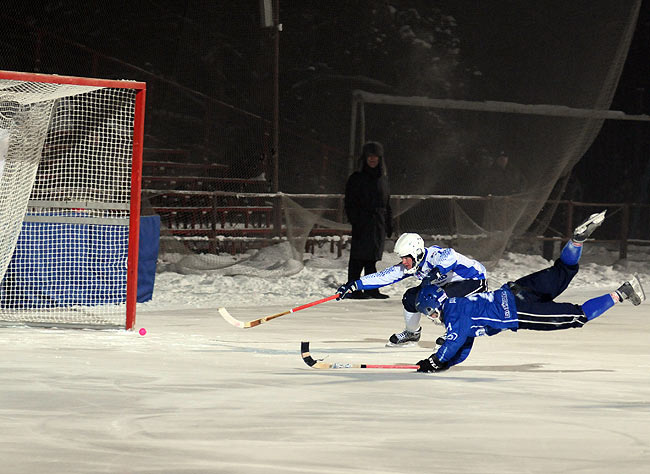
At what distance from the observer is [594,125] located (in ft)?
36.4

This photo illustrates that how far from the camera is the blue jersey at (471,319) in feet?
19.6

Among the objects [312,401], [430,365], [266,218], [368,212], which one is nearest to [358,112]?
[266,218]

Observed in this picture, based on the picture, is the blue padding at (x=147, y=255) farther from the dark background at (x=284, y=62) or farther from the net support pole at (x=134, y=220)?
the dark background at (x=284, y=62)

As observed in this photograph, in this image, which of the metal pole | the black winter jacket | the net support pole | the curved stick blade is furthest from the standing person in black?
the curved stick blade

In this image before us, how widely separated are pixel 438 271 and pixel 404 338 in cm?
78

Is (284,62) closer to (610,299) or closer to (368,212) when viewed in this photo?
(368,212)

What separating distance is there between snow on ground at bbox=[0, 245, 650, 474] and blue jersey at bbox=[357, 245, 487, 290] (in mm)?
433

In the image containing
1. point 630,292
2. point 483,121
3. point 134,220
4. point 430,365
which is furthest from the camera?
point 483,121

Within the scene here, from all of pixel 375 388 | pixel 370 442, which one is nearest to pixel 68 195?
pixel 375 388

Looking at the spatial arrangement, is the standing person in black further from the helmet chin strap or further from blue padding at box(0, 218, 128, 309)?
the helmet chin strap

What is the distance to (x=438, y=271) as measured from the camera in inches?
258

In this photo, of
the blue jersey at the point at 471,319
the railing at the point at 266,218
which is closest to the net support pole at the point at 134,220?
the blue jersey at the point at 471,319

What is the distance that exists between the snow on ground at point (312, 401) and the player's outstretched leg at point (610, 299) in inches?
10.5

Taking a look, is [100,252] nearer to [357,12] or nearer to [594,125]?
[594,125]
